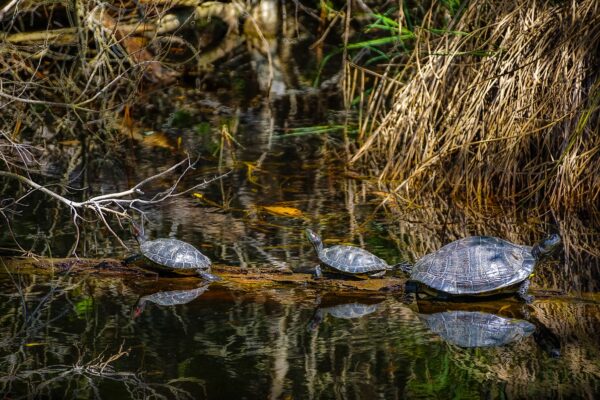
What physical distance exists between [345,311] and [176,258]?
3.70 feet

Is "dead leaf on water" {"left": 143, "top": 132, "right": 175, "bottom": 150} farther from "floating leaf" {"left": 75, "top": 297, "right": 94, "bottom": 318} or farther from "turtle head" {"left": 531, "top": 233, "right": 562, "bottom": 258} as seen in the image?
"turtle head" {"left": 531, "top": 233, "right": 562, "bottom": 258}

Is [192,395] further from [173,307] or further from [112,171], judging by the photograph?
[112,171]

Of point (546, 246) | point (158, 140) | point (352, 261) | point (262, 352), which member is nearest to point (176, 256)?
point (352, 261)

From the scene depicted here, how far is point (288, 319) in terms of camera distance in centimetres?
560

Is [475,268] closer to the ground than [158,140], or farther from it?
closer to the ground

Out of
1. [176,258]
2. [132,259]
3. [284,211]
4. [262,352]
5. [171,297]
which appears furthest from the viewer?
[284,211]

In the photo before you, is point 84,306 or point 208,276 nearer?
point 84,306

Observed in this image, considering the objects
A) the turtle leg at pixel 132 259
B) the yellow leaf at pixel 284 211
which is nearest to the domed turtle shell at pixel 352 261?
the turtle leg at pixel 132 259

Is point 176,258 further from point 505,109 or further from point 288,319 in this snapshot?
point 505,109

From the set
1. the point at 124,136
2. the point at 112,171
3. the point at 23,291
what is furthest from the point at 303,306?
the point at 124,136

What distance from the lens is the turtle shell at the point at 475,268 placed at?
18.7 ft

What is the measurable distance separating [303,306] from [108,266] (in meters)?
1.32

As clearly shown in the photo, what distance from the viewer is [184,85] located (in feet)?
42.5

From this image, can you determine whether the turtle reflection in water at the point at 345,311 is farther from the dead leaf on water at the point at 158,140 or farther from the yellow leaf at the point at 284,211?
the dead leaf on water at the point at 158,140
